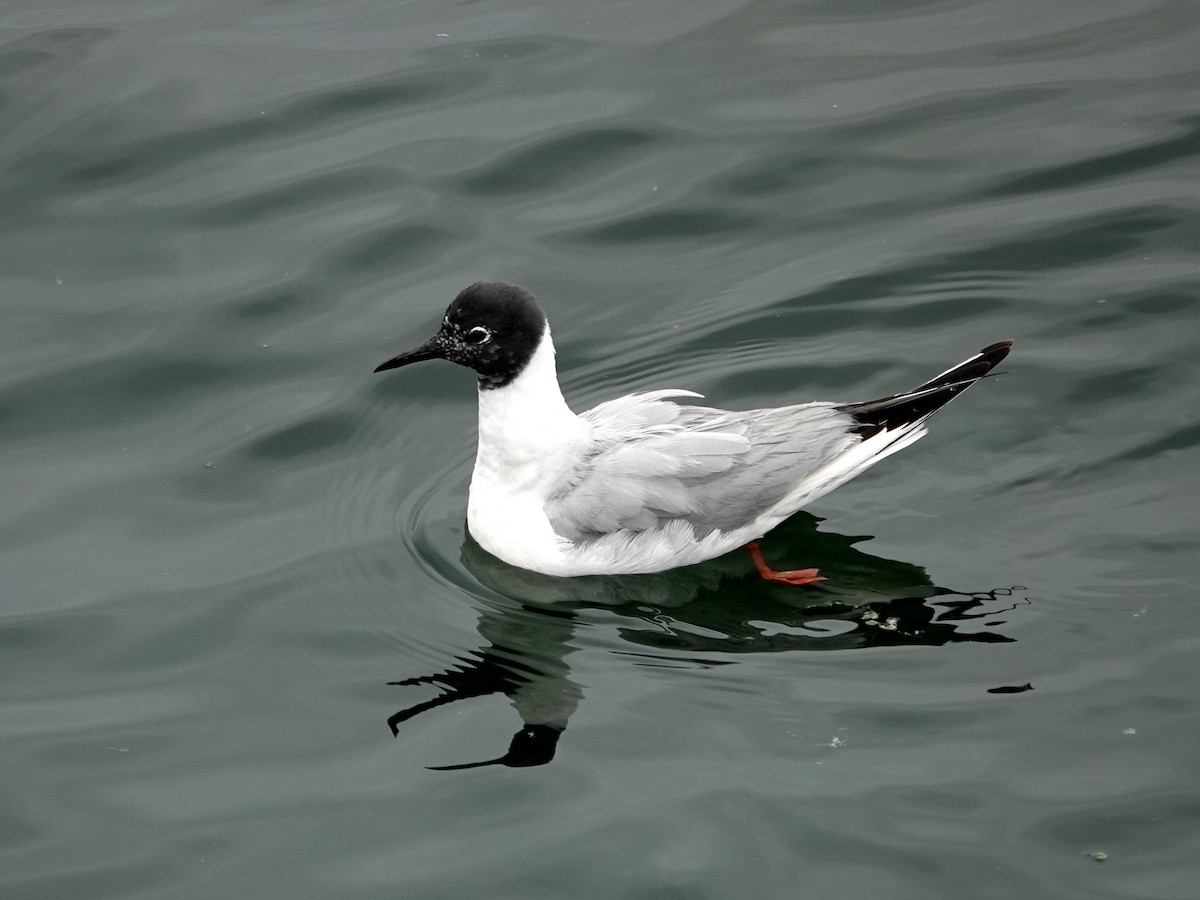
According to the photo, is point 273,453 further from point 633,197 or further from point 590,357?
point 633,197

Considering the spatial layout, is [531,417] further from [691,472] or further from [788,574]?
[788,574]

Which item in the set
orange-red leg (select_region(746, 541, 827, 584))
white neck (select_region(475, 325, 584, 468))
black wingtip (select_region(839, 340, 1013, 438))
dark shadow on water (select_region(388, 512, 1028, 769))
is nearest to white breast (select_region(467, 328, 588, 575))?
white neck (select_region(475, 325, 584, 468))

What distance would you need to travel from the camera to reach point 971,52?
11305 millimetres

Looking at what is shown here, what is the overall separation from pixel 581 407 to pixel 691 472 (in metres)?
1.62

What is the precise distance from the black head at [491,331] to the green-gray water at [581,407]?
102 cm

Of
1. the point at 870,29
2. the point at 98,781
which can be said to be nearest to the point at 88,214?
→ the point at 98,781

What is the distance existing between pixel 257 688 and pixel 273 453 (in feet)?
6.44

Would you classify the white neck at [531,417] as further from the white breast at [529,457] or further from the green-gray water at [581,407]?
the green-gray water at [581,407]

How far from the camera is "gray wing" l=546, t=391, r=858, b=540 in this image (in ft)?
24.3

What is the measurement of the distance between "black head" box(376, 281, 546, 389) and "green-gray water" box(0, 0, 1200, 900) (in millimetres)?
1025

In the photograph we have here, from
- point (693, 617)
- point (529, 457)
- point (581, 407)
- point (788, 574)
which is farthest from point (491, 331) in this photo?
point (788, 574)

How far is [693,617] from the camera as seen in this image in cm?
729

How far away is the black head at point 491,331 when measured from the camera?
7340 mm

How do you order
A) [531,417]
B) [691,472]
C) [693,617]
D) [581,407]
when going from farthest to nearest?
1. [581,407]
2. [531,417]
3. [691,472]
4. [693,617]
